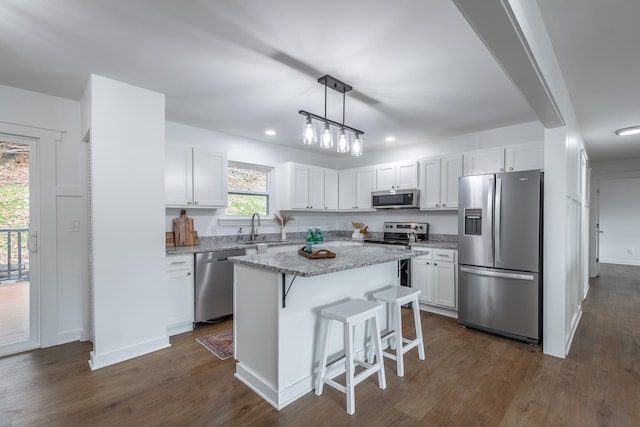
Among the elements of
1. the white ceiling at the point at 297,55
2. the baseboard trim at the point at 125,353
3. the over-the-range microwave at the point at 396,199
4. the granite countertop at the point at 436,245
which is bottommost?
the baseboard trim at the point at 125,353

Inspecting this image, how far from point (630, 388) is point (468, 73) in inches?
110

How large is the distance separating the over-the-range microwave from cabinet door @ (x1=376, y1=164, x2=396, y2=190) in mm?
91

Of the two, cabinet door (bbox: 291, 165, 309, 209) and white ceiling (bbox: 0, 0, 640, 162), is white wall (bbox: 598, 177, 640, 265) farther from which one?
cabinet door (bbox: 291, 165, 309, 209)

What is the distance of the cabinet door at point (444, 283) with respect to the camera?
155 inches

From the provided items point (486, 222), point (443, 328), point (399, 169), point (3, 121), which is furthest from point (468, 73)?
point (3, 121)

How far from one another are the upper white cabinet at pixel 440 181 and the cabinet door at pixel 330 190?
5.37 feet

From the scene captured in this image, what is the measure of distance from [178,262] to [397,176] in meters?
3.41

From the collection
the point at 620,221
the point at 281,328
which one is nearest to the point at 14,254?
the point at 281,328

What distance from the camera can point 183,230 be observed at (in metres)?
3.91

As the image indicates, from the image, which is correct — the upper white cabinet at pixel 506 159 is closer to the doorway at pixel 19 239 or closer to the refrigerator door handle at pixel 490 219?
the refrigerator door handle at pixel 490 219

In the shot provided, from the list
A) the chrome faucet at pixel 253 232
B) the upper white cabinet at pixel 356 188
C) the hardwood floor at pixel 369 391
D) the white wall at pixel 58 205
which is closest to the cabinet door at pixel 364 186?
the upper white cabinet at pixel 356 188

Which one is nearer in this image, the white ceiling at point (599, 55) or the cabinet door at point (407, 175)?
the white ceiling at point (599, 55)

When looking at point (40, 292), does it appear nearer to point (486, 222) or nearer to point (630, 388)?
point (486, 222)

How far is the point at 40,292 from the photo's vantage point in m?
3.04
